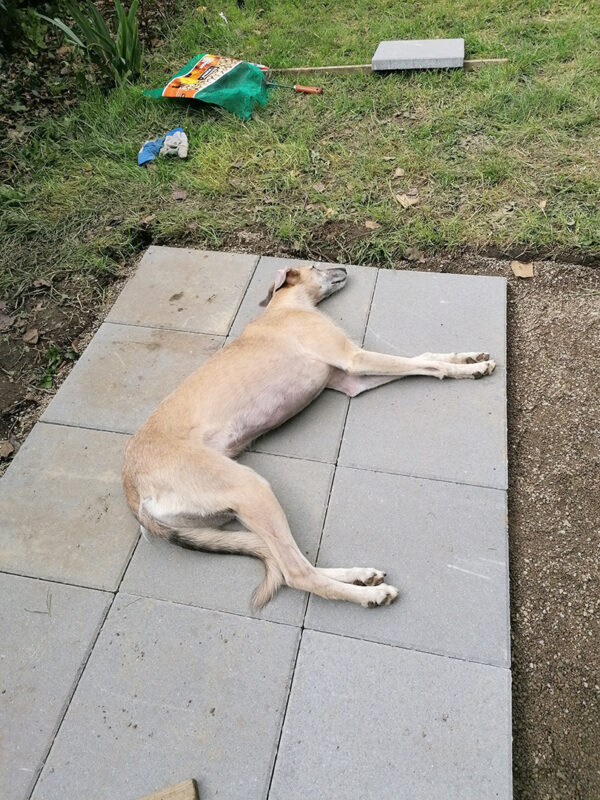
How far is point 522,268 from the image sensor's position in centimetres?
471

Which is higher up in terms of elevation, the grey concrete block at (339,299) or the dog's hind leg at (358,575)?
the grey concrete block at (339,299)

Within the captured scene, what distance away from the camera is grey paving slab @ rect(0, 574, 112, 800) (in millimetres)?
2830

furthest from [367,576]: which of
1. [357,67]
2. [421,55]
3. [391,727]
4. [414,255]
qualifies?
[357,67]

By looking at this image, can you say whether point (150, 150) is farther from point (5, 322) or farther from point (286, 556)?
point (286, 556)

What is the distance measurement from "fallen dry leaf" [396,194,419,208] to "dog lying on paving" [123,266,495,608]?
4.40ft

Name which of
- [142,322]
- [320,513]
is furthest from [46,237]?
[320,513]

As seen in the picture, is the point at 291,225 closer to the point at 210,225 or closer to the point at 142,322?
the point at 210,225

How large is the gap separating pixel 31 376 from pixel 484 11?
618 cm

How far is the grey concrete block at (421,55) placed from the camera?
6383mm

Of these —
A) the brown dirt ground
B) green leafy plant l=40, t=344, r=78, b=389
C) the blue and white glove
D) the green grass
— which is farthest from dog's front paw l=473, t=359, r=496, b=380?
the blue and white glove

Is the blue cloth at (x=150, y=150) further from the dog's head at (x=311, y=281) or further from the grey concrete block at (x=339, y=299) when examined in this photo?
the dog's head at (x=311, y=281)

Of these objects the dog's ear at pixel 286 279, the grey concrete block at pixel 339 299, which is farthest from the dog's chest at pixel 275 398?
the dog's ear at pixel 286 279

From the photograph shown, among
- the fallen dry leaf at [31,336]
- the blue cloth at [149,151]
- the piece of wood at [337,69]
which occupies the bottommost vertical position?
the fallen dry leaf at [31,336]

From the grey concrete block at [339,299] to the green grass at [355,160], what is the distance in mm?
231
